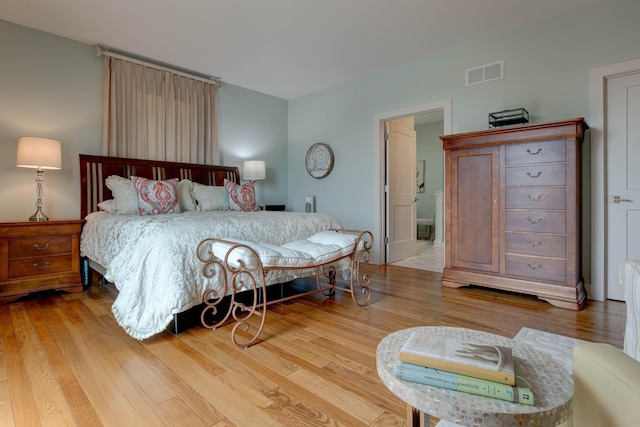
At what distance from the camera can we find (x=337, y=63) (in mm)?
4109

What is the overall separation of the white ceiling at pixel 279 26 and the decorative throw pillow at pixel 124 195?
60.5 inches

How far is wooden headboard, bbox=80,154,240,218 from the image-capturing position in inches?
140

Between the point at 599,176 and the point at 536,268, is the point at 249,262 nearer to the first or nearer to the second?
the point at 536,268

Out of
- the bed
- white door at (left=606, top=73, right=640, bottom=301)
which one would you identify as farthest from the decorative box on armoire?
the bed

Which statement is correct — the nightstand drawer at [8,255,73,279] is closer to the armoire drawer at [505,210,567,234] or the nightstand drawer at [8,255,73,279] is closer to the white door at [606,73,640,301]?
the armoire drawer at [505,210,567,234]

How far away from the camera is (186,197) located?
3.79m

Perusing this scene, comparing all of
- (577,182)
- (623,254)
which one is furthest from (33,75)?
(623,254)

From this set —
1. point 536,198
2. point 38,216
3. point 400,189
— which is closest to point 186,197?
point 38,216

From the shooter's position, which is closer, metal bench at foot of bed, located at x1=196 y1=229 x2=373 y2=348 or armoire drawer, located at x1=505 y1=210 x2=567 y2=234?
metal bench at foot of bed, located at x1=196 y1=229 x2=373 y2=348

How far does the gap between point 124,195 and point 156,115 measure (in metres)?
1.31

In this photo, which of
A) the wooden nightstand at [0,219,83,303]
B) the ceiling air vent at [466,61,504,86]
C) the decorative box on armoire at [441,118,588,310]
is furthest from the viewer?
the ceiling air vent at [466,61,504,86]

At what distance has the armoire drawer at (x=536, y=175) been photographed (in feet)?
8.90

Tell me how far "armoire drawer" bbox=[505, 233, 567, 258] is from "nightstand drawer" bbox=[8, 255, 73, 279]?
4183 millimetres

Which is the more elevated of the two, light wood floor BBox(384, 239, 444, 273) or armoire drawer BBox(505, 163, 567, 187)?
armoire drawer BBox(505, 163, 567, 187)
